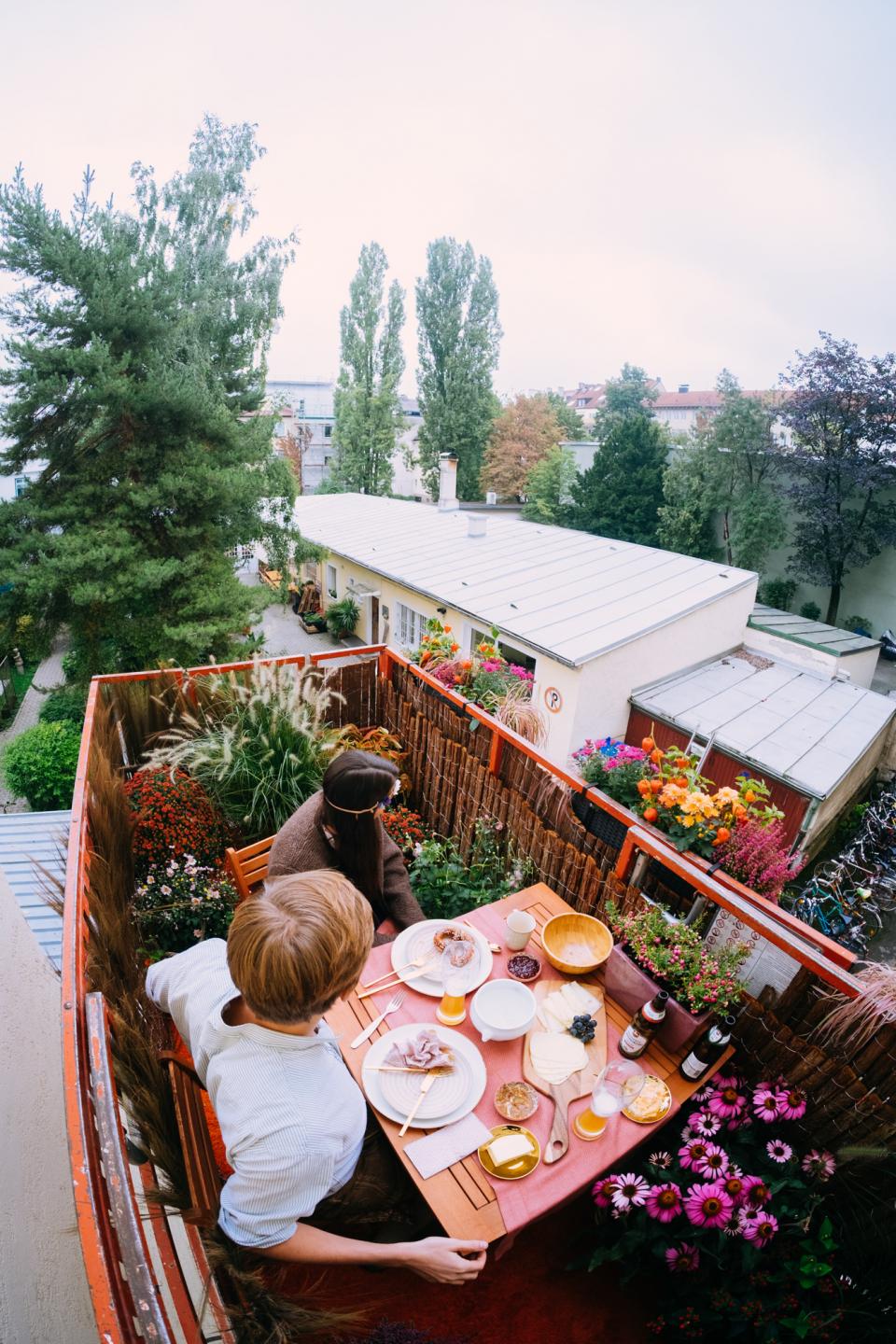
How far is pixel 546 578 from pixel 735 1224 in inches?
384

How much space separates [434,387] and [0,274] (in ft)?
71.1

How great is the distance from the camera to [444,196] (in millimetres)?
25938

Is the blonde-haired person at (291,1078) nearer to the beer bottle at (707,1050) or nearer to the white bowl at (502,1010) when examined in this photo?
the white bowl at (502,1010)

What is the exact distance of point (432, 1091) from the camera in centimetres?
181

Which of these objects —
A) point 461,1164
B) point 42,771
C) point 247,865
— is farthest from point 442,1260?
point 42,771

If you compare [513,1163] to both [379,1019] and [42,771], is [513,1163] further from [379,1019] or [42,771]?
[42,771]

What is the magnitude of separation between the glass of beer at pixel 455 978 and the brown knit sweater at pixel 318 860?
447 mm

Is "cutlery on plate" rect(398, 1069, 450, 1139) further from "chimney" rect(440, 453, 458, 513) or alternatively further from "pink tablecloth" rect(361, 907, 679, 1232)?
"chimney" rect(440, 453, 458, 513)

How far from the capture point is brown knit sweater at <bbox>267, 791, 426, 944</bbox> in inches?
97.0

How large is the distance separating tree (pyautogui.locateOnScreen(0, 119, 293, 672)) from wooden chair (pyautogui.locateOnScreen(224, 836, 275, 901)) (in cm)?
503

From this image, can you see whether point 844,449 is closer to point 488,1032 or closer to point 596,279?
point 488,1032

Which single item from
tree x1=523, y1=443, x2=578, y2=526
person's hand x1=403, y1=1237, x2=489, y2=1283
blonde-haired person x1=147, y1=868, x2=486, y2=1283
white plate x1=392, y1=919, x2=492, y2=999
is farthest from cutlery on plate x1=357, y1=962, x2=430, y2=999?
tree x1=523, y1=443, x2=578, y2=526

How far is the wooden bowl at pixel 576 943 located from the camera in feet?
7.36

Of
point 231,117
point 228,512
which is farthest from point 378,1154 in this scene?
point 231,117
